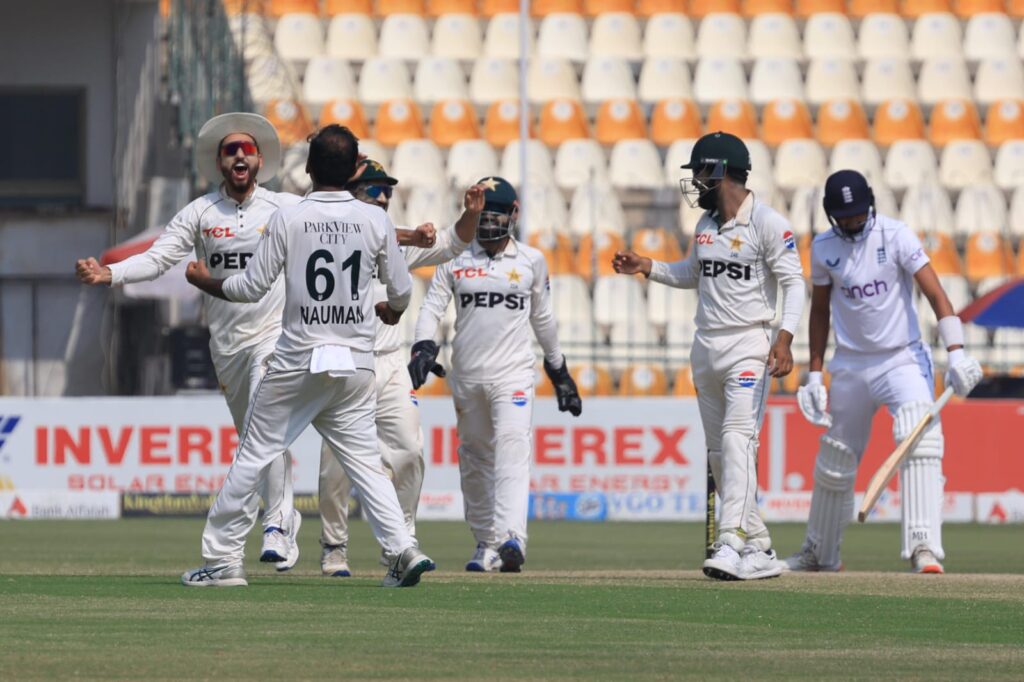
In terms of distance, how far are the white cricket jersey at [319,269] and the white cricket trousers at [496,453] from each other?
7.96 ft

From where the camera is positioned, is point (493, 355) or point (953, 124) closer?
point (493, 355)

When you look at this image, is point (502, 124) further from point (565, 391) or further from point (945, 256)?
point (565, 391)

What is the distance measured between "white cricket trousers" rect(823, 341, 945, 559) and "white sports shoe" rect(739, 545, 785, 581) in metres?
0.98

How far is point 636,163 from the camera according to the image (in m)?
26.5

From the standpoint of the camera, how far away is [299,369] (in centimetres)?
891

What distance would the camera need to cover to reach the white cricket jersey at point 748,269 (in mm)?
10328

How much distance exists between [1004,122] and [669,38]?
492 cm

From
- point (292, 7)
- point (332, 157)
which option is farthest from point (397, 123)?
point (332, 157)

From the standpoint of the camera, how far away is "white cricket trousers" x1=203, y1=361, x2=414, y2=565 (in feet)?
29.4

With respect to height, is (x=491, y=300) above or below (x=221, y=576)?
above

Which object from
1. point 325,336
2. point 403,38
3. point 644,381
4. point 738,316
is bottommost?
point 644,381

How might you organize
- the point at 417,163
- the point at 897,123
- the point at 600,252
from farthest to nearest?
the point at 897,123
the point at 417,163
the point at 600,252

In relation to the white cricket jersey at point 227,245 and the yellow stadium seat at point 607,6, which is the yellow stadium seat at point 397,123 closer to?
the yellow stadium seat at point 607,6

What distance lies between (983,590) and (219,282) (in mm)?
3986
